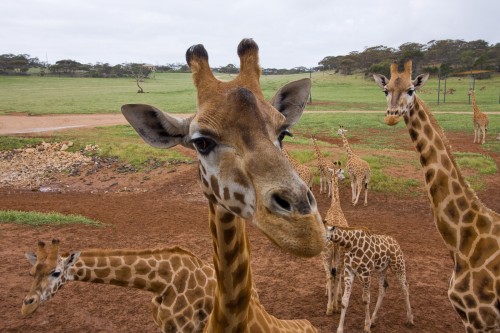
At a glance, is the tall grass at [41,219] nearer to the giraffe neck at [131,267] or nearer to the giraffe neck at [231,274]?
the giraffe neck at [131,267]

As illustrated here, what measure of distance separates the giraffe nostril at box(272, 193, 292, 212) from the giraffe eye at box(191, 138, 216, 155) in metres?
0.64

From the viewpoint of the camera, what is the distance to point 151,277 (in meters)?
5.94

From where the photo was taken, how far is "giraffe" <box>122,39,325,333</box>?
7.54 ft

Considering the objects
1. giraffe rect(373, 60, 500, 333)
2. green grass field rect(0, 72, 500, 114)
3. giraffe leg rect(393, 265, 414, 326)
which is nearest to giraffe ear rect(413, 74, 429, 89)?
giraffe rect(373, 60, 500, 333)

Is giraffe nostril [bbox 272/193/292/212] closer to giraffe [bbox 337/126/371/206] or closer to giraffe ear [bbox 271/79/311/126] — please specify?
giraffe ear [bbox 271/79/311/126]

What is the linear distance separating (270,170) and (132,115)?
4.11ft

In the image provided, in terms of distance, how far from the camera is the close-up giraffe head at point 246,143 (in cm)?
228

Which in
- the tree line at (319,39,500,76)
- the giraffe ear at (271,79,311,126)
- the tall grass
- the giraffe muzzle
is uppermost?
the tree line at (319,39,500,76)

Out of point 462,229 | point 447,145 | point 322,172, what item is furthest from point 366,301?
point 322,172

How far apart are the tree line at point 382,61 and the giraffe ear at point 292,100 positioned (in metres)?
56.0

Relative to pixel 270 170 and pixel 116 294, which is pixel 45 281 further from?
pixel 270 170

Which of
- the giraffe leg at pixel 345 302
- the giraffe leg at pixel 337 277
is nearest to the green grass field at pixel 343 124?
the giraffe leg at pixel 345 302

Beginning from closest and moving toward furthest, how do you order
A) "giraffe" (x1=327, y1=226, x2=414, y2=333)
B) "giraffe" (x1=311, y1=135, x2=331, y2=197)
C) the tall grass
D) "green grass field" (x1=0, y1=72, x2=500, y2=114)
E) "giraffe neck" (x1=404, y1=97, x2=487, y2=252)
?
"giraffe neck" (x1=404, y1=97, x2=487, y2=252), "giraffe" (x1=327, y1=226, x2=414, y2=333), the tall grass, "giraffe" (x1=311, y1=135, x2=331, y2=197), "green grass field" (x1=0, y1=72, x2=500, y2=114)

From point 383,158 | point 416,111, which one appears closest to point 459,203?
point 416,111
